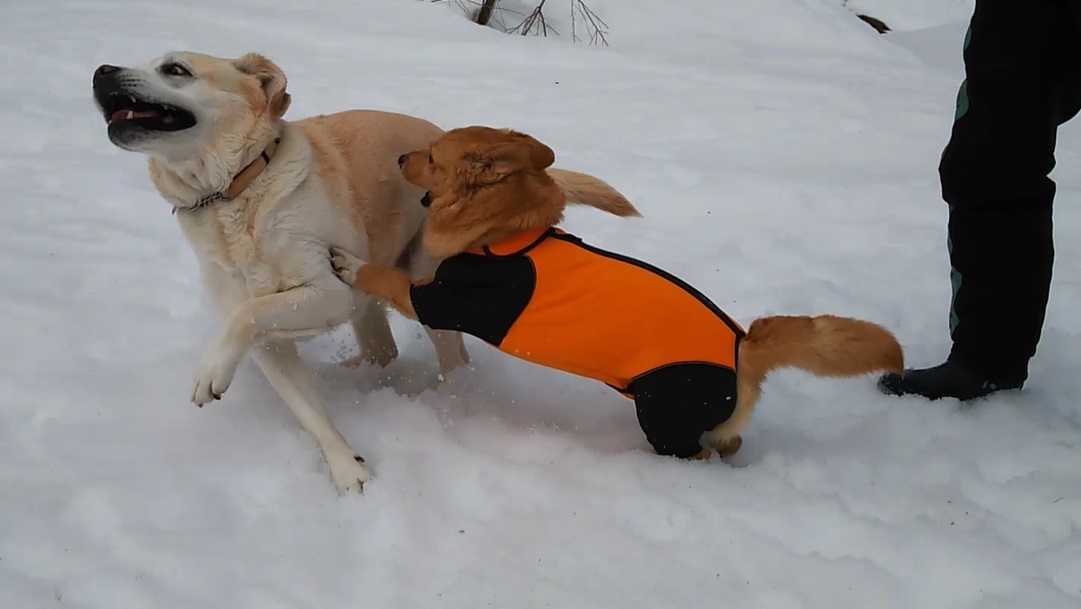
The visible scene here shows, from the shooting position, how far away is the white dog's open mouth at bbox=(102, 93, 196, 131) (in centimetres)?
223

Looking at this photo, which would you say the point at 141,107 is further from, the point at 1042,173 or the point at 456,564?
the point at 1042,173

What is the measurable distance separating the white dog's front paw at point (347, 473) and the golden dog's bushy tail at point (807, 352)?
1.03 metres

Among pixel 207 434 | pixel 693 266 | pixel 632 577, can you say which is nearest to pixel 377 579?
pixel 632 577

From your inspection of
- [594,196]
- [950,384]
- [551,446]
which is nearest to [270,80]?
[594,196]

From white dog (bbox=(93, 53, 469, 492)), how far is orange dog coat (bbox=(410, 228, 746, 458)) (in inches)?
14.5

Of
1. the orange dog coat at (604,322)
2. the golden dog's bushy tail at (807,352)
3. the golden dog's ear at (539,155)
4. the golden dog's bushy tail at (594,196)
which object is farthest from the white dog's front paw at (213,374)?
the golden dog's bushy tail at (807,352)

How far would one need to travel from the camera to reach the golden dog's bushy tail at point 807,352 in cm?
218

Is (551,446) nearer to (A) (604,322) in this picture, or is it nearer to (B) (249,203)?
(A) (604,322)

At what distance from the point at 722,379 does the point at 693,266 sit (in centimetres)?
149

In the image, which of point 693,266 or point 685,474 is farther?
point 693,266

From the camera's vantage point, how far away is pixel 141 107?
2.26 meters

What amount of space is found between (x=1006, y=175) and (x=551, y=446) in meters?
1.62

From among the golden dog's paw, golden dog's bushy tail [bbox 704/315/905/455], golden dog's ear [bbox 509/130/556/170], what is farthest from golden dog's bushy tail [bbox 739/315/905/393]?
golden dog's ear [bbox 509/130/556/170]

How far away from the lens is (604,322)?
2.27 m
